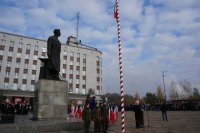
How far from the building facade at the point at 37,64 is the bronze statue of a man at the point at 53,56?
45.9 meters

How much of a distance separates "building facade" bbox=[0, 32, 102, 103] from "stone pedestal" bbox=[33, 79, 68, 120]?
152 ft

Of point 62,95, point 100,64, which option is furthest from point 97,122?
point 100,64

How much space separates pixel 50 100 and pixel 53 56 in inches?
→ 112

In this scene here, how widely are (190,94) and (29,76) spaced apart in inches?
2462

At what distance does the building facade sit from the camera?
57.6 m

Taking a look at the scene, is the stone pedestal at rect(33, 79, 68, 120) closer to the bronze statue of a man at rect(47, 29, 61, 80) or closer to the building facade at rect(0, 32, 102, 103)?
the bronze statue of a man at rect(47, 29, 61, 80)

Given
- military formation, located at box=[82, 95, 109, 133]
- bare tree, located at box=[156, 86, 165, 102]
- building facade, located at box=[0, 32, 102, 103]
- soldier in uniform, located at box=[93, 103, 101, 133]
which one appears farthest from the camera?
bare tree, located at box=[156, 86, 165, 102]

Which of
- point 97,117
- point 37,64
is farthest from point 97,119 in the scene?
point 37,64

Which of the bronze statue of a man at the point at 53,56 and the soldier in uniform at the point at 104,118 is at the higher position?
the bronze statue of a man at the point at 53,56

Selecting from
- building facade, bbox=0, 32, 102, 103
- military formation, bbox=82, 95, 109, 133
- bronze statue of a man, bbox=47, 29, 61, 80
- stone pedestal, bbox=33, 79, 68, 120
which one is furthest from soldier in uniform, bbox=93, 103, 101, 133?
building facade, bbox=0, 32, 102, 103

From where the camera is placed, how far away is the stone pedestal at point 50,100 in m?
12.7

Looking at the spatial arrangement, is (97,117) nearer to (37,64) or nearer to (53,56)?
(53,56)

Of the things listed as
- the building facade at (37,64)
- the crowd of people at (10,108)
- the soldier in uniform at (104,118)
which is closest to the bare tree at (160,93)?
the building facade at (37,64)

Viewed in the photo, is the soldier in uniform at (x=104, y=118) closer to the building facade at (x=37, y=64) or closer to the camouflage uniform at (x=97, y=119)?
the camouflage uniform at (x=97, y=119)
